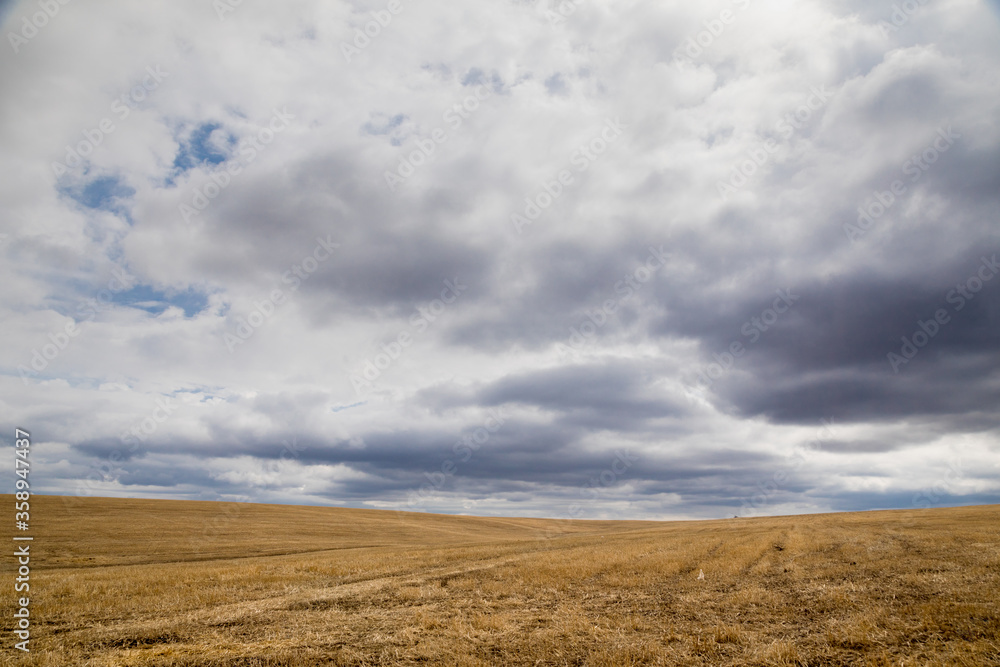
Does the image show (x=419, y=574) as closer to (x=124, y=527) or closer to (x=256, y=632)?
(x=256, y=632)

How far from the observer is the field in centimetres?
1355

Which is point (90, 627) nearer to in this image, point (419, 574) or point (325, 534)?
point (419, 574)

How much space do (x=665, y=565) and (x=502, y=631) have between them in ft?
53.8

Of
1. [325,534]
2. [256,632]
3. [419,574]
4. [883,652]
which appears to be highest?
[883,652]

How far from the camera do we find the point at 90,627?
17.4 meters

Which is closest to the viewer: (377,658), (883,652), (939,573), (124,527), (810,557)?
(883,652)

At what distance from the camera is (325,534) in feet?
229

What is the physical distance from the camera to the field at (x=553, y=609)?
1355cm

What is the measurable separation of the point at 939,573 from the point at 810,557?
30.3 feet

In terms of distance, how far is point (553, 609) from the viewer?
19.3 meters

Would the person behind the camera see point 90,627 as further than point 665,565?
No

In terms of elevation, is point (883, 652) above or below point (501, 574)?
above

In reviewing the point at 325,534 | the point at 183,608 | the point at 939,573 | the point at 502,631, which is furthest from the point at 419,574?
the point at 325,534

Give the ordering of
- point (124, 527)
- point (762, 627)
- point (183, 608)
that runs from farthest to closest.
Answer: point (124, 527)
point (183, 608)
point (762, 627)
